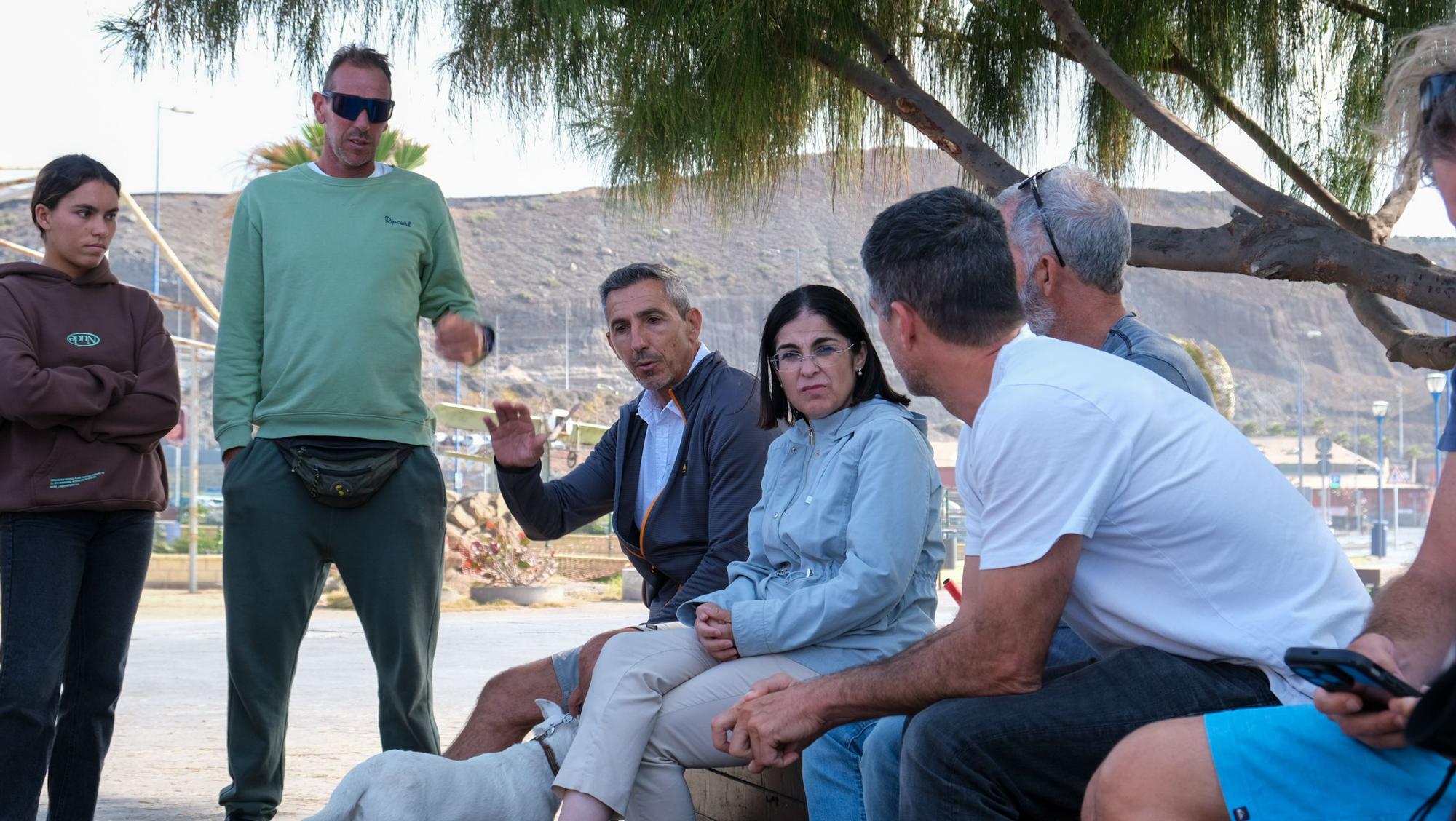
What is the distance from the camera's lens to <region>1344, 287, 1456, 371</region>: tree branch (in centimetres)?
381

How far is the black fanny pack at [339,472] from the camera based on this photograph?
334 cm

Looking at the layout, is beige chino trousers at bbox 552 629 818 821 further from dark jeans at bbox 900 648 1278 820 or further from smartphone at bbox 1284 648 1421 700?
smartphone at bbox 1284 648 1421 700

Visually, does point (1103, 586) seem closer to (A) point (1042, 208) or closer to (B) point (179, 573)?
(A) point (1042, 208)

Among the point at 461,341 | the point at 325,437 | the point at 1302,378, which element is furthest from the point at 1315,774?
the point at 1302,378

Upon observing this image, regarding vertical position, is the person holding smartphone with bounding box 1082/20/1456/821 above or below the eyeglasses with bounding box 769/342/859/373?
below

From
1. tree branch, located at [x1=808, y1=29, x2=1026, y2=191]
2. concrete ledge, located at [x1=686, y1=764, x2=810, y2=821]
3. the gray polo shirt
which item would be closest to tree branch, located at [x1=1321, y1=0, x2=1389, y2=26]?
tree branch, located at [x1=808, y1=29, x2=1026, y2=191]

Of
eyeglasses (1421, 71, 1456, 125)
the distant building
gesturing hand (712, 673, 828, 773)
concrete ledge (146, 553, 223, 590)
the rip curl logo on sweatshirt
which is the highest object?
eyeglasses (1421, 71, 1456, 125)

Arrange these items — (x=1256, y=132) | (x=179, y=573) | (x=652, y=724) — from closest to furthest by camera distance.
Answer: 1. (x=652, y=724)
2. (x=1256, y=132)
3. (x=179, y=573)

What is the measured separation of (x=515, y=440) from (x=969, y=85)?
2.29m

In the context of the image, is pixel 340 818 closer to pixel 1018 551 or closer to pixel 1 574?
pixel 1 574

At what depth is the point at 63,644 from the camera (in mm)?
3244

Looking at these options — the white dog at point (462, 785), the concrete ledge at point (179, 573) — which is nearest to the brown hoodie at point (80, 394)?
the white dog at point (462, 785)

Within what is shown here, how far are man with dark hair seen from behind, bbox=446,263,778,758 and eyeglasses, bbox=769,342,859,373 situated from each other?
329 mm

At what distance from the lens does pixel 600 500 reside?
354 cm
